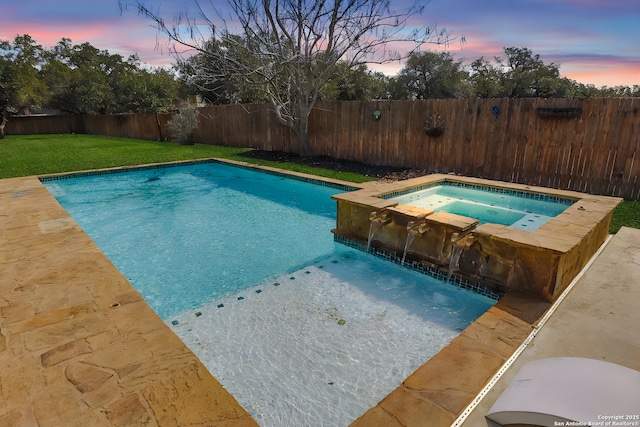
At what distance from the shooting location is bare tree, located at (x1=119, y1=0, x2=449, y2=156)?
967 centimetres

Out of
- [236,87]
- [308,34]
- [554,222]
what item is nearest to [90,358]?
[554,222]

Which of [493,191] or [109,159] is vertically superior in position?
[493,191]

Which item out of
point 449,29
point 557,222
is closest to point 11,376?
point 557,222

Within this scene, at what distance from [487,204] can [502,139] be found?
7.74 ft

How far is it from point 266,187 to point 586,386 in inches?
316

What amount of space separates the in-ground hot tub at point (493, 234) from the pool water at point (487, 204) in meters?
0.02

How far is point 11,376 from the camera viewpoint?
2059 millimetres

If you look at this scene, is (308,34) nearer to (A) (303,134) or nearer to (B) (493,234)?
(A) (303,134)

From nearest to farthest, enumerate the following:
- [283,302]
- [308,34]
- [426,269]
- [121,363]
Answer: [121,363] < [283,302] < [426,269] < [308,34]

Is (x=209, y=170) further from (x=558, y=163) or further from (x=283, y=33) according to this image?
(x=558, y=163)

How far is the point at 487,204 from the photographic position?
6.33 m

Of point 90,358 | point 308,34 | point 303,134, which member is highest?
point 308,34

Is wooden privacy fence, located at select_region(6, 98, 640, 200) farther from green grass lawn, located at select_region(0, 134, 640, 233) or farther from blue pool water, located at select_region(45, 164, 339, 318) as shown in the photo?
blue pool water, located at select_region(45, 164, 339, 318)

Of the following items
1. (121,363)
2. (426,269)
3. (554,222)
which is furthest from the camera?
(426,269)
